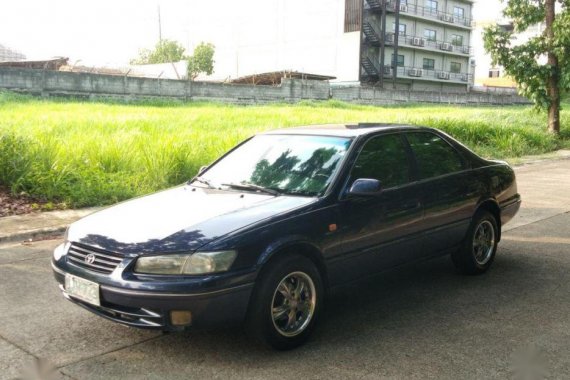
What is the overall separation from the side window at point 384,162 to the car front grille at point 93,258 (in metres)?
1.85

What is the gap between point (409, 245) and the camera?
15.3ft

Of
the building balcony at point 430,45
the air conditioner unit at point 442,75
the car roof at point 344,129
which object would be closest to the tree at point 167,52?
the building balcony at point 430,45

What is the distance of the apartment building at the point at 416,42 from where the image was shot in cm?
5681

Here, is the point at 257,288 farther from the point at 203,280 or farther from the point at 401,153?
the point at 401,153

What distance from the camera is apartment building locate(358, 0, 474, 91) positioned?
2237 inches

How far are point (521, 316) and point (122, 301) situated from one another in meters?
2.99

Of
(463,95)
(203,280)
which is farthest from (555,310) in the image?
(463,95)

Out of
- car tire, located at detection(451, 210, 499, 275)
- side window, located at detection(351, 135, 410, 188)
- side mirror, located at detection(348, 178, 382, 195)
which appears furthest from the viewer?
car tire, located at detection(451, 210, 499, 275)

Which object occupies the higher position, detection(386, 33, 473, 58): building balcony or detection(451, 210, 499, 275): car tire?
detection(386, 33, 473, 58): building balcony

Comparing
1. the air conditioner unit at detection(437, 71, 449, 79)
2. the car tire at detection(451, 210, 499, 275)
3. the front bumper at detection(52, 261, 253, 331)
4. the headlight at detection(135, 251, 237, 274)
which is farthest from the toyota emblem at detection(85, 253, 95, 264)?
the air conditioner unit at detection(437, 71, 449, 79)

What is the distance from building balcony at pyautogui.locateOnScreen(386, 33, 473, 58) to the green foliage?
38.8 meters

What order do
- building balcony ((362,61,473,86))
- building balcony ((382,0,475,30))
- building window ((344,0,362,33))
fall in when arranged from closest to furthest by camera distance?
building window ((344,0,362,33))
building balcony ((362,61,473,86))
building balcony ((382,0,475,30))

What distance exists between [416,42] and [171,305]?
198 ft

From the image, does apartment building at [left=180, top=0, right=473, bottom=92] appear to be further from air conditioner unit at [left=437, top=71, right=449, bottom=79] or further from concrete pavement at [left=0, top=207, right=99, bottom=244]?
concrete pavement at [left=0, top=207, right=99, bottom=244]
